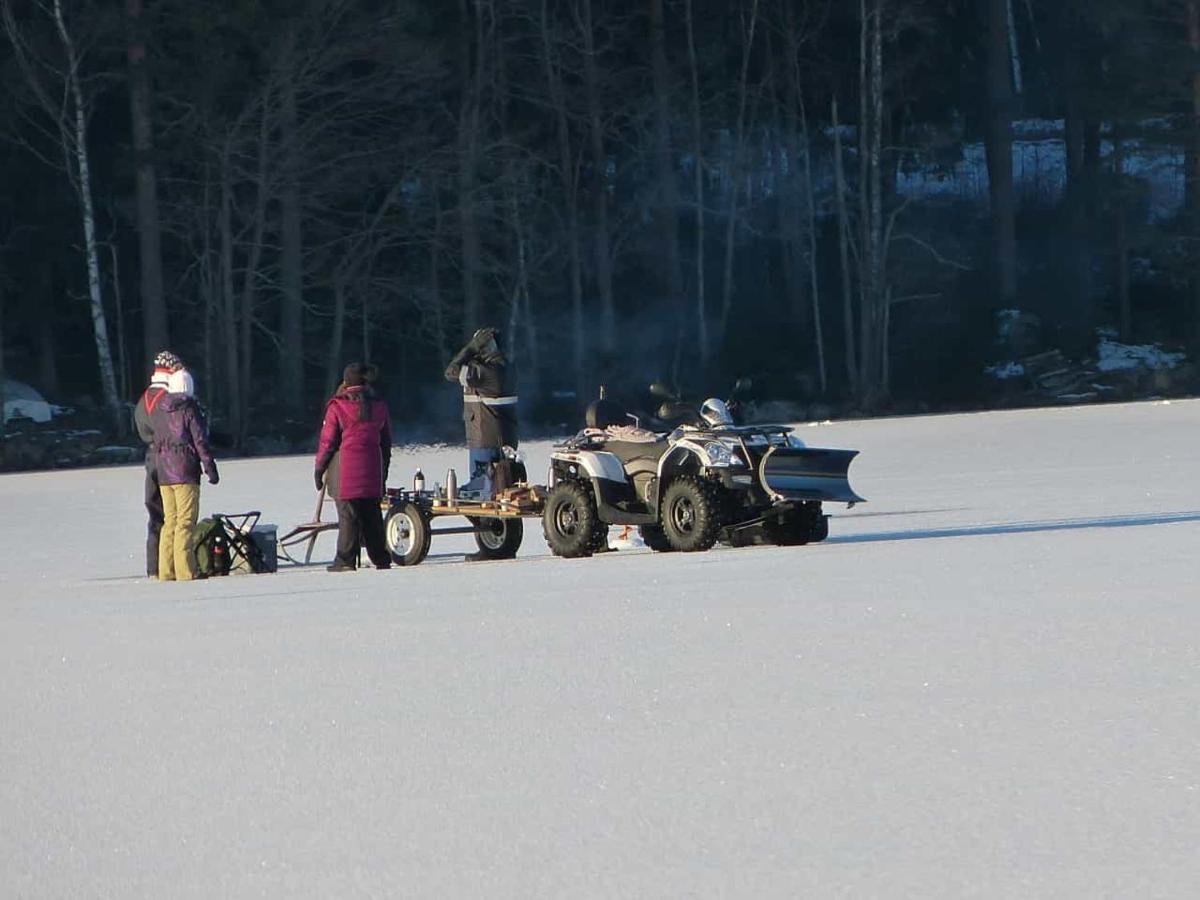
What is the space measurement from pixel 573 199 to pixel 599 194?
60 cm

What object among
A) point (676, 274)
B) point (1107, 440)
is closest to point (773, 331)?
point (676, 274)

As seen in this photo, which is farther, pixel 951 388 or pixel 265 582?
pixel 951 388

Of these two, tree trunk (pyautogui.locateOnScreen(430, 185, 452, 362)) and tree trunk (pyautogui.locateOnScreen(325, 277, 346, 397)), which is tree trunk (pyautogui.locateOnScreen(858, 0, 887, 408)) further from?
tree trunk (pyautogui.locateOnScreen(325, 277, 346, 397))

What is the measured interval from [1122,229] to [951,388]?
24.9 feet

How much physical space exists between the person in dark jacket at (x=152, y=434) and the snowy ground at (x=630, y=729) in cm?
142

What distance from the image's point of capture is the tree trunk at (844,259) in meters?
45.1

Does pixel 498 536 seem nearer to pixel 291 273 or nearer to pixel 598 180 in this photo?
pixel 291 273

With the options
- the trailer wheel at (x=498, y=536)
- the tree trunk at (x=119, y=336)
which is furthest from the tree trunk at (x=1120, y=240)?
the trailer wheel at (x=498, y=536)

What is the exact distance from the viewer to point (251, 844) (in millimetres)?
5973

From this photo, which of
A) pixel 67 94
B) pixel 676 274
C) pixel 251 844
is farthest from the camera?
pixel 676 274

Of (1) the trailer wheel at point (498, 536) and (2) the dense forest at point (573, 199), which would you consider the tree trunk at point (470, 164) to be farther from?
(1) the trailer wheel at point (498, 536)

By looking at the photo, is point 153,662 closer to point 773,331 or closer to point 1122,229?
point 773,331

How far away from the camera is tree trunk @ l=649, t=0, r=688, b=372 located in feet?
152

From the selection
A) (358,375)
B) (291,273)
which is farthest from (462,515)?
(291,273)
